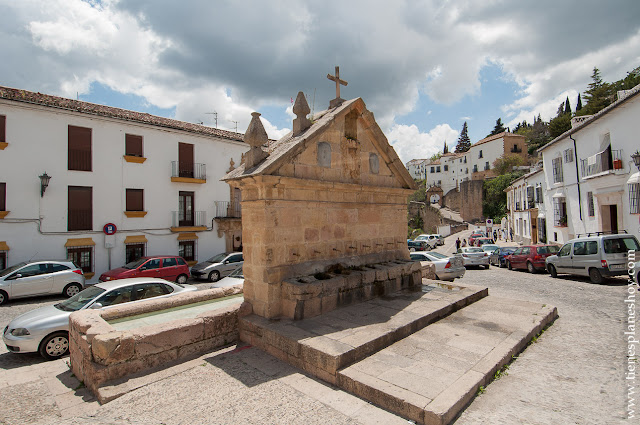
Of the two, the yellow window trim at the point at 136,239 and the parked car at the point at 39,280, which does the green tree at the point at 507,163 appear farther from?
the parked car at the point at 39,280

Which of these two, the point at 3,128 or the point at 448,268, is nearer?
the point at 448,268

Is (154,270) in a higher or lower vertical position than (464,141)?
lower

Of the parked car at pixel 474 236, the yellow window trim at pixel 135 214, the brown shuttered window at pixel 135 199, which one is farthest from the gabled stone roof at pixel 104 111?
the parked car at pixel 474 236

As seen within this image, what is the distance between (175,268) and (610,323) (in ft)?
48.2

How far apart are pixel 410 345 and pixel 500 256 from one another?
16.8m

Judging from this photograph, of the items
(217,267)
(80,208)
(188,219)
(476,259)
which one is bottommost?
(476,259)

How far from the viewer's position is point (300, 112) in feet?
21.6

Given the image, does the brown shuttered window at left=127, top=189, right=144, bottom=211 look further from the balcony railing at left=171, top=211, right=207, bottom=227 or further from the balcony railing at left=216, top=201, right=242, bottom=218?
the balcony railing at left=216, top=201, right=242, bottom=218

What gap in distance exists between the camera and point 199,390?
4043mm

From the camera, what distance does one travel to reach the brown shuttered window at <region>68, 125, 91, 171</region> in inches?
636

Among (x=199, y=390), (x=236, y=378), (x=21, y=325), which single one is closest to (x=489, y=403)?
(x=236, y=378)

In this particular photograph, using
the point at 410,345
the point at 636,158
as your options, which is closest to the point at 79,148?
the point at 410,345

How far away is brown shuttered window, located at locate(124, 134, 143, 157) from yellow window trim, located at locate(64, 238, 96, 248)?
4.61 meters

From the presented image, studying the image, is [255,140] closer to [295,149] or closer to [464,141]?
[295,149]
